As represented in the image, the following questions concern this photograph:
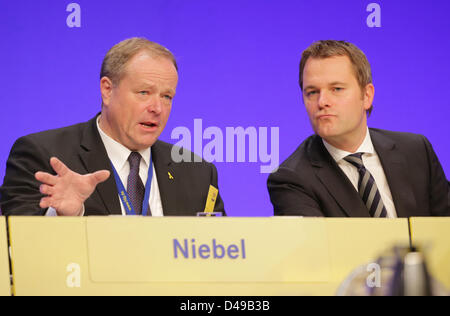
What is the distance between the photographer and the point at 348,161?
135 inches

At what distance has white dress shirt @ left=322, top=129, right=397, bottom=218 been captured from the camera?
333 centimetres

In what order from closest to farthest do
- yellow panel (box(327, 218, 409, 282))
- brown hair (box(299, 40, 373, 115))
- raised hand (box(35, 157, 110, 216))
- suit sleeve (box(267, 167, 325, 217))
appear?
yellow panel (box(327, 218, 409, 282)) → raised hand (box(35, 157, 110, 216)) → suit sleeve (box(267, 167, 325, 217)) → brown hair (box(299, 40, 373, 115))

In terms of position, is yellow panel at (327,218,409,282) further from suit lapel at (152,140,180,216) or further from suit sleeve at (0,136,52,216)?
suit sleeve at (0,136,52,216)

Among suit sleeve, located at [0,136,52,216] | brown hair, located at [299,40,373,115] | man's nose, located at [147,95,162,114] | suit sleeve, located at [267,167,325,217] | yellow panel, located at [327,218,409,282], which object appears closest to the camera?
yellow panel, located at [327,218,409,282]

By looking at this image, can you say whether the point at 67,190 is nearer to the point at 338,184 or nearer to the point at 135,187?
the point at 135,187

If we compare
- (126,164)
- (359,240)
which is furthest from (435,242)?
(126,164)

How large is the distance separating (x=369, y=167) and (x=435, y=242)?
1109 mm

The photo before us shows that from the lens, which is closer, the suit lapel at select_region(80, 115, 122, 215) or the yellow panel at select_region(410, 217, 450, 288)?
the yellow panel at select_region(410, 217, 450, 288)

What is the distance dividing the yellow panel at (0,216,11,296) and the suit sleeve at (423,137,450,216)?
2307mm

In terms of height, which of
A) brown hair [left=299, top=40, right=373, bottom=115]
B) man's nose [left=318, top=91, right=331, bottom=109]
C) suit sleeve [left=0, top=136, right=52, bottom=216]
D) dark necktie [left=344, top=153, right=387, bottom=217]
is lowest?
dark necktie [left=344, top=153, right=387, bottom=217]

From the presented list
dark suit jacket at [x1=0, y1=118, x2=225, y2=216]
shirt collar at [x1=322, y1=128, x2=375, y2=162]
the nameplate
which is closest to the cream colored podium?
the nameplate

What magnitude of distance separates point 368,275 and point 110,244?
929 millimetres

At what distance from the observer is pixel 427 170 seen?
353cm
